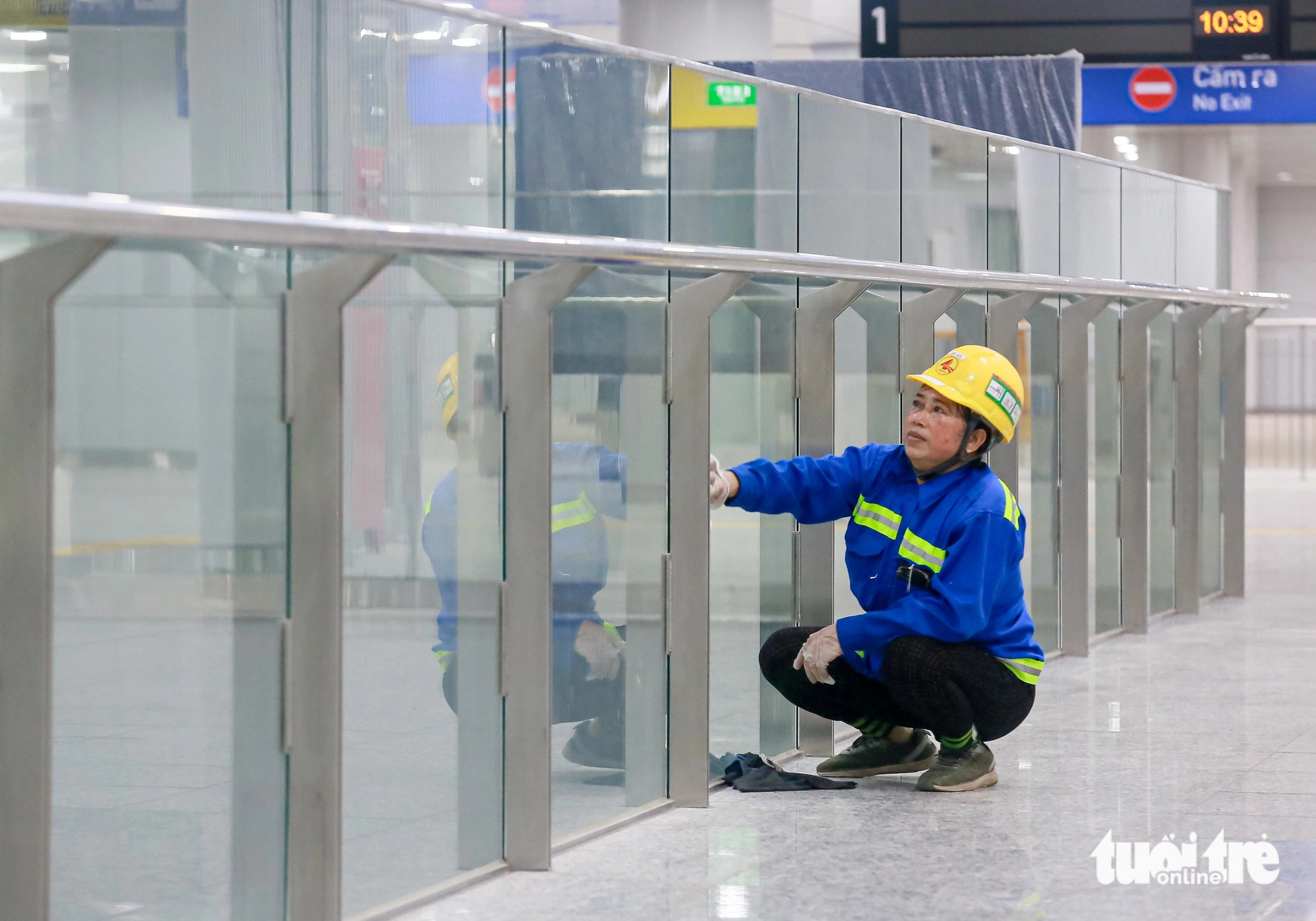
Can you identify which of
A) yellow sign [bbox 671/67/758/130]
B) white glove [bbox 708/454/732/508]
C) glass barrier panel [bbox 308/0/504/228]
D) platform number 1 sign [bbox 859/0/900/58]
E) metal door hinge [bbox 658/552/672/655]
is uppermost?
platform number 1 sign [bbox 859/0/900/58]

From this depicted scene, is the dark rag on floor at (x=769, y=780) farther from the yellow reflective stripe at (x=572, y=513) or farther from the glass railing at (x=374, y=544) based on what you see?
the yellow reflective stripe at (x=572, y=513)

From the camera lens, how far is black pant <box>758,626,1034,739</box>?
4648 mm

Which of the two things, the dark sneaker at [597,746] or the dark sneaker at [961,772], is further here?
the dark sneaker at [961,772]

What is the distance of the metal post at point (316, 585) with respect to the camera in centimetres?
347

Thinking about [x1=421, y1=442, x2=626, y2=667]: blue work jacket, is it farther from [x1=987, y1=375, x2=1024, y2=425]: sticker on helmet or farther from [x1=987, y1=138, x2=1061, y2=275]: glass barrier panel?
[x1=987, y1=138, x2=1061, y2=275]: glass barrier panel

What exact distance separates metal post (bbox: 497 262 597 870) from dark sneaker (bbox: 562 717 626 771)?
32 centimetres

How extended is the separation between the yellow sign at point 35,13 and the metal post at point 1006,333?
14.7 ft

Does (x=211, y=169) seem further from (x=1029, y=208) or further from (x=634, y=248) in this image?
(x=1029, y=208)

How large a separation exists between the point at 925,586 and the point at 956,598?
130 mm

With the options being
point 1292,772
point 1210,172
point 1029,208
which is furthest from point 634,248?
point 1210,172

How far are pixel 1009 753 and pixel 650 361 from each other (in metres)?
1.90

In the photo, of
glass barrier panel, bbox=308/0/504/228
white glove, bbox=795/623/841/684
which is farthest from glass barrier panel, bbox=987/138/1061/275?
glass barrier panel, bbox=308/0/504/228

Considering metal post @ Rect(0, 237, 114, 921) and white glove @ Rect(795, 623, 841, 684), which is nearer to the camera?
metal post @ Rect(0, 237, 114, 921)

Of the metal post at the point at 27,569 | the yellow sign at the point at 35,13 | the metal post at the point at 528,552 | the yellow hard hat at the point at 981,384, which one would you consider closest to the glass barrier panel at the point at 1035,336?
the yellow hard hat at the point at 981,384
